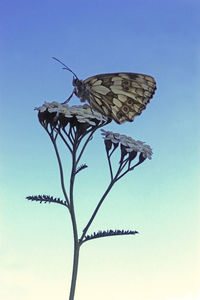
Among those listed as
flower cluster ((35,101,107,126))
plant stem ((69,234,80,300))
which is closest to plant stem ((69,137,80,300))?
plant stem ((69,234,80,300))

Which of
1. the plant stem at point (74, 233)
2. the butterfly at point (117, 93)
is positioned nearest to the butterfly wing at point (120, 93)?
the butterfly at point (117, 93)

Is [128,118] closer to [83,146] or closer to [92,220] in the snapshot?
[83,146]

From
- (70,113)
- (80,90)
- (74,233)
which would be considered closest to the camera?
(74,233)

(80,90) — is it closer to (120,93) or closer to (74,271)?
(120,93)

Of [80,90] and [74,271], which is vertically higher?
[80,90]

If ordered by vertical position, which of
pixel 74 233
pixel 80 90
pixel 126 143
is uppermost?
pixel 80 90

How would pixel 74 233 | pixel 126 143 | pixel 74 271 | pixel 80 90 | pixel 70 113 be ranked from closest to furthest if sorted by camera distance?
pixel 74 271
pixel 74 233
pixel 70 113
pixel 126 143
pixel 80 90

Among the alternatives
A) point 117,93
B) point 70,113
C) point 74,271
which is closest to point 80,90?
point 117,93

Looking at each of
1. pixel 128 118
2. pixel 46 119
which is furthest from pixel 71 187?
pixel 128 118
